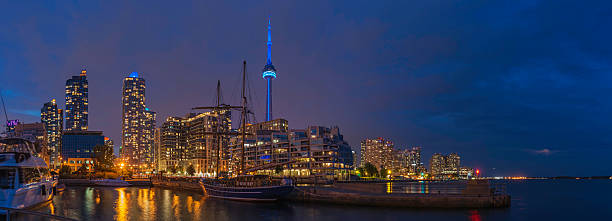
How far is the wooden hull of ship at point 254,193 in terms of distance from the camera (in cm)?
5294

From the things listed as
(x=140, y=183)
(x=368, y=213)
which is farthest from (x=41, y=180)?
(x=140, y=183)

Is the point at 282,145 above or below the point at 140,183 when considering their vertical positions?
above

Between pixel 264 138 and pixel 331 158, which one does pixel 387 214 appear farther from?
pixel 264 138

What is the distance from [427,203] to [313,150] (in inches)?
→ 4366

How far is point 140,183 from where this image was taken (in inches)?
4355

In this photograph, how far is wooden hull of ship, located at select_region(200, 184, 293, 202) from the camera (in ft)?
174

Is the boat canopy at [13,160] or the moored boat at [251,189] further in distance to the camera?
the moored boat at [251,189]

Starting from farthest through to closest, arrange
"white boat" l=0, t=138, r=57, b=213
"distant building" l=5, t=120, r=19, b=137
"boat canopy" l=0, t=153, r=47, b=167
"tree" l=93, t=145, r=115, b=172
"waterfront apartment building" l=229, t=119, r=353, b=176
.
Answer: "waterfront apartment building" l=229, t=119, r=353, b=176 < "tree" l=93, t=145, r=115, b=172 < "distant building" l=5, t=120, r=19, b=137 < "boat canopy" l=0, t=153, r=47, b=167 < "white boat" l=0, t=138, r=57, b=213

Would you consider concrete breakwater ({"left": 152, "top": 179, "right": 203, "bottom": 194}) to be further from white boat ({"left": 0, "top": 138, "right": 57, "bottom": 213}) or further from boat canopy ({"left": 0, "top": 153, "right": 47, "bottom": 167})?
boat canopy ({"left": 0, "top": 153, "right": 47, "bottom": 167})

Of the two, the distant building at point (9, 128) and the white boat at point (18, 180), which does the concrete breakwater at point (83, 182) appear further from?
the white boat at point (18, 180)

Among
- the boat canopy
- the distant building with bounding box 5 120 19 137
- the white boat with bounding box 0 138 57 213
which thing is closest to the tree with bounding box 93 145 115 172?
the distant building with bounding box 5 120 19 137

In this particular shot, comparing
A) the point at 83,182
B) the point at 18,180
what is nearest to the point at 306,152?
the point at 83,182

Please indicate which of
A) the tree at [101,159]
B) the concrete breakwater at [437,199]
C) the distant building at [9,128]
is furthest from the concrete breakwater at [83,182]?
the concrete breakwater at [437,199]

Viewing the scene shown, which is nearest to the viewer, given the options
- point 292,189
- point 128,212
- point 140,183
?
point 128,212
